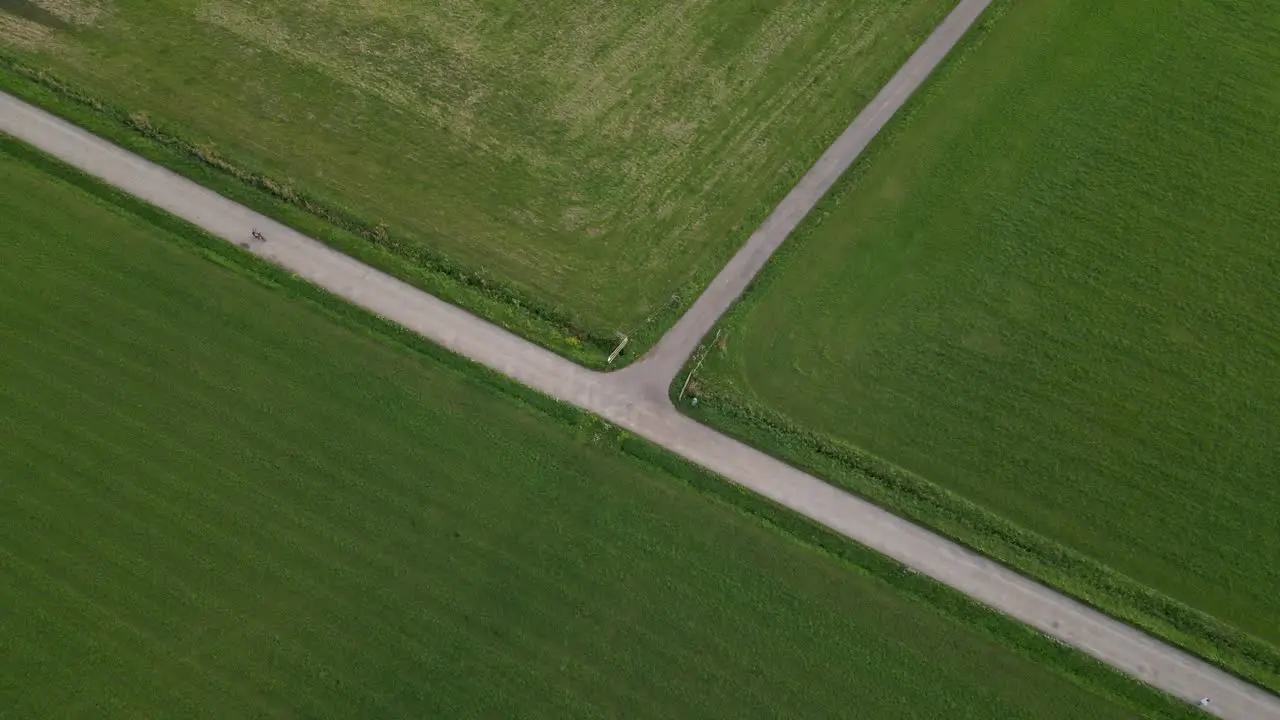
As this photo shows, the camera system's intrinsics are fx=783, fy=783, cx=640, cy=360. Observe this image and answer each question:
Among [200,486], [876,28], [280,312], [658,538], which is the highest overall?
[876,28]

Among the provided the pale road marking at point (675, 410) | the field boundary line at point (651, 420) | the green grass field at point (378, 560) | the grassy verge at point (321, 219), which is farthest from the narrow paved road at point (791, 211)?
the green grass field at point (378, 560)

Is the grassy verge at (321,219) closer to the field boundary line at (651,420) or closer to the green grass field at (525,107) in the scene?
the green grass field at (525,107)

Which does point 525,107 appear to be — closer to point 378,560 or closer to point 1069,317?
point 378,560

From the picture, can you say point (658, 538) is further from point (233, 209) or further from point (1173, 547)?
point (233, 209)

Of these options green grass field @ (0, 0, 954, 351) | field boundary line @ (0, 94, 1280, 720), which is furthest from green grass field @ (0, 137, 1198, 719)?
green grass field @ (0, 0, 954, 351)

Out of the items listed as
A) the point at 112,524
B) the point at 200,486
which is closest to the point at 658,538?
the point at 200,486

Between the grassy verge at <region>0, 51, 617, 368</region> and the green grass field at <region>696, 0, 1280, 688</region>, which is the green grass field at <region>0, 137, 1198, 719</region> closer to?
the grassy verge at <region>0, 51, 617, 368</region>
